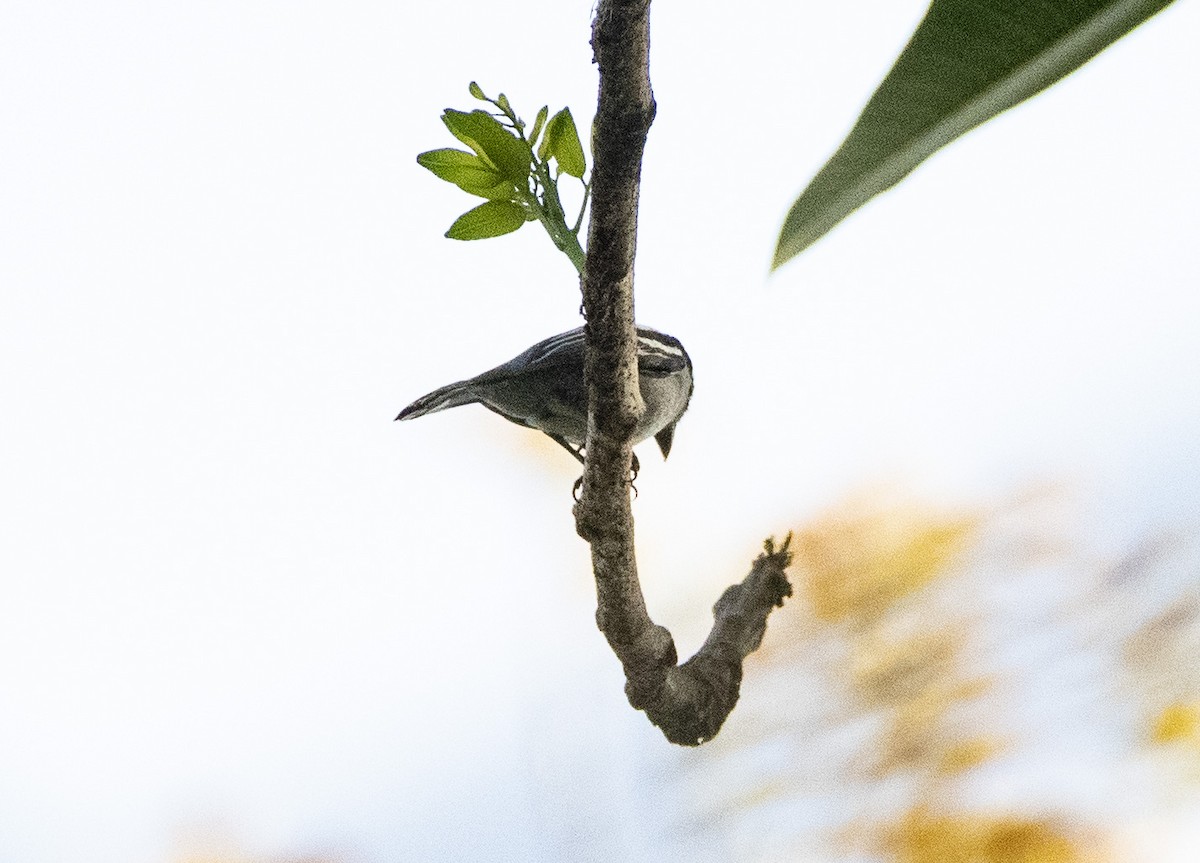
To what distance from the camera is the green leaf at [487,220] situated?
52cm

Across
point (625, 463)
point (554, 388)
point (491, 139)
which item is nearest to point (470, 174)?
point (491, 139)

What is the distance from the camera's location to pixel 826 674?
100 centimetres

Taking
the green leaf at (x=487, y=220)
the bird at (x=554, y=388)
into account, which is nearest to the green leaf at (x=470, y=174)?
the green leaf at (x=487, y=220)

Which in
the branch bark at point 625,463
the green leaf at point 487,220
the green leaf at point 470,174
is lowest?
the branch bark at point 625,463

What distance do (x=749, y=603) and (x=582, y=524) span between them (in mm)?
301

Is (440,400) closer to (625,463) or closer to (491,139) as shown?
(625,463)

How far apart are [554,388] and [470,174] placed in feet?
1.05

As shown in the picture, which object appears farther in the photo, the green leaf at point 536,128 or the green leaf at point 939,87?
the green leaf at point 536,128

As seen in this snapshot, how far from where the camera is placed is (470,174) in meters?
0.51

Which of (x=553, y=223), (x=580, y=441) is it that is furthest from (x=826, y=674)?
(x=553, y=223)

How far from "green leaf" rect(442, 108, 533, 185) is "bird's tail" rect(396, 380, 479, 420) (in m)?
0.33

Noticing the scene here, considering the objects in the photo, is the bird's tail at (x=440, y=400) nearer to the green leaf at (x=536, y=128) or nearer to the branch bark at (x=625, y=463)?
the branch bark at (x=625, y=463)

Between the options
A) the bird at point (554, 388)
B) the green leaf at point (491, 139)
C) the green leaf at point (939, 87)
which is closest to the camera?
the green leaf at point (939, 87)

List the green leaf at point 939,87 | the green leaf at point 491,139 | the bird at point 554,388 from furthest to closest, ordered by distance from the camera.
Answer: the bird at point 554,388 → the green leaf at point 491,139 → the green leaf at point 939,87
